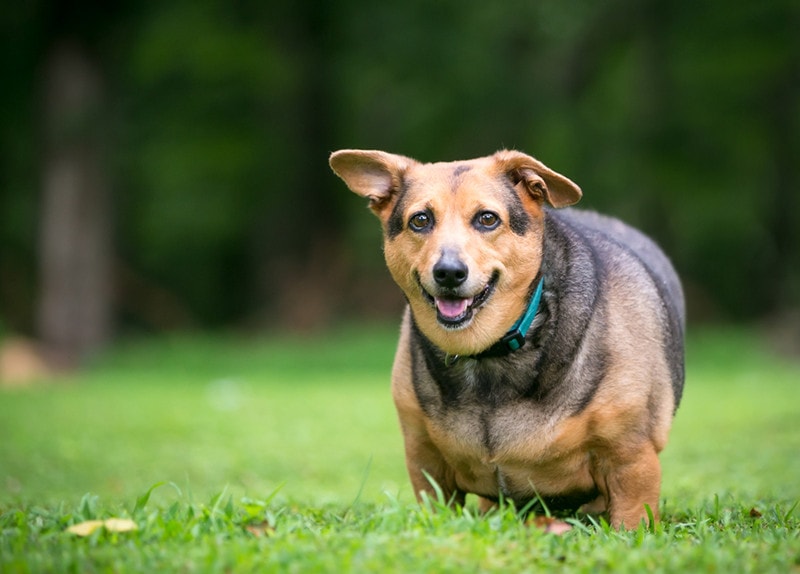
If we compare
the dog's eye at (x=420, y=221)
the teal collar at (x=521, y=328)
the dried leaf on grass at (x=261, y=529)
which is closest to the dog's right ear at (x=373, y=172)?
the dog's eye at (x=420, y=221)

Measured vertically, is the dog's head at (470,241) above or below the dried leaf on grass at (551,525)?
above

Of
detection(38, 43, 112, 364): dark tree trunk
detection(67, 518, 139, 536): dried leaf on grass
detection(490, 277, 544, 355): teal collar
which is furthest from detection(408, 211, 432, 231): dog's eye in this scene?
detection(38, 43, 112, 364): dark tree trunk

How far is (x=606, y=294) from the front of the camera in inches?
222

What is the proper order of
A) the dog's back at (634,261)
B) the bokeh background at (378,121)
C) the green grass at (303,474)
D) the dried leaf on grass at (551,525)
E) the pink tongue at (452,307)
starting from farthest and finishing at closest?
the bokeh background at (378,121) < the dog's back at (634,261) < the pink tongue at (452,307) < the dried leaf on grass at (551,525) < the green grass at (303,474)

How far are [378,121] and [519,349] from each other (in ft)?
85.8

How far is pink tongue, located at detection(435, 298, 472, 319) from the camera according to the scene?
522cm

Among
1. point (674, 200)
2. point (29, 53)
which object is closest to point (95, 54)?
point (29, 53)

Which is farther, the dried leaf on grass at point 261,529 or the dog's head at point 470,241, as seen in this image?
the dog's head at point 470,241

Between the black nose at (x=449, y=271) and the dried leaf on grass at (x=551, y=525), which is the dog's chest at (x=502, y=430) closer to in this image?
the dried leaf on grass at (x=551, y=525)

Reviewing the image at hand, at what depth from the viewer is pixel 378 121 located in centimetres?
3098

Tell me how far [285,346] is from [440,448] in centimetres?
1659

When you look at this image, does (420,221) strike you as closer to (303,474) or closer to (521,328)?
(521,328)

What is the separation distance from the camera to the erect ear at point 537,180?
556 centimetres

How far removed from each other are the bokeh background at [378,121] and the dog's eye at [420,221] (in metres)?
15.3
